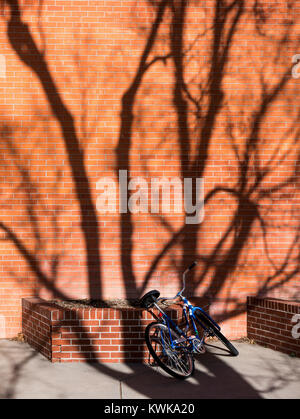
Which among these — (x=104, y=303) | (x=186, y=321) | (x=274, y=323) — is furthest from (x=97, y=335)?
(x=274, y=323)

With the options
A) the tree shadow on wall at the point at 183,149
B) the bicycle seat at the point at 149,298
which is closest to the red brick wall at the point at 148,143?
the tree shadow on wall at the point at 183,149

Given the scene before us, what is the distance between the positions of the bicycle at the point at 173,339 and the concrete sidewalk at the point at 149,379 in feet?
0.45

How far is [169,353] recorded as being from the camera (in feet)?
18.2

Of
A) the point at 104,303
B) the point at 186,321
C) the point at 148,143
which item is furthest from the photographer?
the point at 148,143

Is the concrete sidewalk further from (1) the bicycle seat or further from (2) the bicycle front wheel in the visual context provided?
(1) the bicycle seat

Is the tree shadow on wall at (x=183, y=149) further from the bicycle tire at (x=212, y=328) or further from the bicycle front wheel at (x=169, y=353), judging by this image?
the bicycle front wheel at (x=169, y=353)

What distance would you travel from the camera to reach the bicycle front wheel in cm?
548

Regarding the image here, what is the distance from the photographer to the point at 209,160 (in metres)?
7.14

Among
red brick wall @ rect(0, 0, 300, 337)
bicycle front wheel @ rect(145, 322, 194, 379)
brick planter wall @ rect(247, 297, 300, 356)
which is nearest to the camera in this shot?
bicycle front wheel @ rect(145, 322, 194, 379)

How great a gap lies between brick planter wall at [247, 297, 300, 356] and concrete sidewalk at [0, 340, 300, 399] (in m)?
0.20

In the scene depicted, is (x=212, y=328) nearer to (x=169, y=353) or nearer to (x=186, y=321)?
(x=186, y=321)

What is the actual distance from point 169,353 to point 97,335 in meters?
0.99

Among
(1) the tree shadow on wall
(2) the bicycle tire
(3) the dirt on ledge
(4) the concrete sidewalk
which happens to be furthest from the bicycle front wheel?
(1) the tree shadow on wall

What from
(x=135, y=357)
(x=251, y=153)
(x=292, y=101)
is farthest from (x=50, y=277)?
(x=292, y=101)
